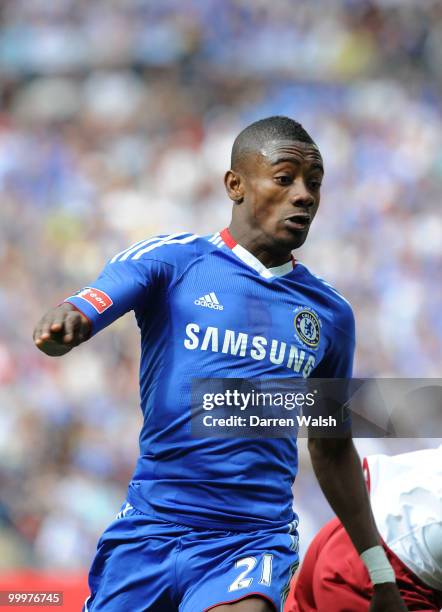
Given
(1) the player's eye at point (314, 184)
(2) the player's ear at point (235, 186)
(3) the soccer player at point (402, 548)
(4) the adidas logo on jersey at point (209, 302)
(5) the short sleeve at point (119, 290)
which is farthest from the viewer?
(3) the soccer player at point (402, 548)

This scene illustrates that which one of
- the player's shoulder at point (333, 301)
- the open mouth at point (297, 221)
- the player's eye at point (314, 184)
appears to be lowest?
the player's shoulder at point (333, 301)

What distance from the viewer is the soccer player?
3566 mm

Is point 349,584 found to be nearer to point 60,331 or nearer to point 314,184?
point 314,184

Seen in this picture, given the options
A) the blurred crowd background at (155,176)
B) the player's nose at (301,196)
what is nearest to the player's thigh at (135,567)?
the player's nose at (301,196)

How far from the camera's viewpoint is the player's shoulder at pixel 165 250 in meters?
2.92

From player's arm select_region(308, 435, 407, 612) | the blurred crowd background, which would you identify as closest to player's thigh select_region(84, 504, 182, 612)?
player's arm select_region(308, 435, 407, 612)

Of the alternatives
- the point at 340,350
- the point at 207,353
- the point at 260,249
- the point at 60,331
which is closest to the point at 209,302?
the point at 207,353

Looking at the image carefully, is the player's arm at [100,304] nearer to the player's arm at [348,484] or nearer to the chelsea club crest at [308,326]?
the chelsea club crest at [308,326]

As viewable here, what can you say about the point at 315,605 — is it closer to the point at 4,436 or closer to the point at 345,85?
the point at 4,436

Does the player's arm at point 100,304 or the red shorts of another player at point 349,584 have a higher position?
the player's arm at point 100,304

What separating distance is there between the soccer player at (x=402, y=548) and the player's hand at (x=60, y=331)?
5.32 ft

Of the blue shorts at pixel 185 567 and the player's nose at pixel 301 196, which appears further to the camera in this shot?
the player's nose at pixel 301 196

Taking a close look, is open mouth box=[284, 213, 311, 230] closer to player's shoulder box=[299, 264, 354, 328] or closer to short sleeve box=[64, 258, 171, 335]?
player's shoulder box=[299, 264, 354, 328]

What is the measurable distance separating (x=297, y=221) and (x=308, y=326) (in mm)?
323
